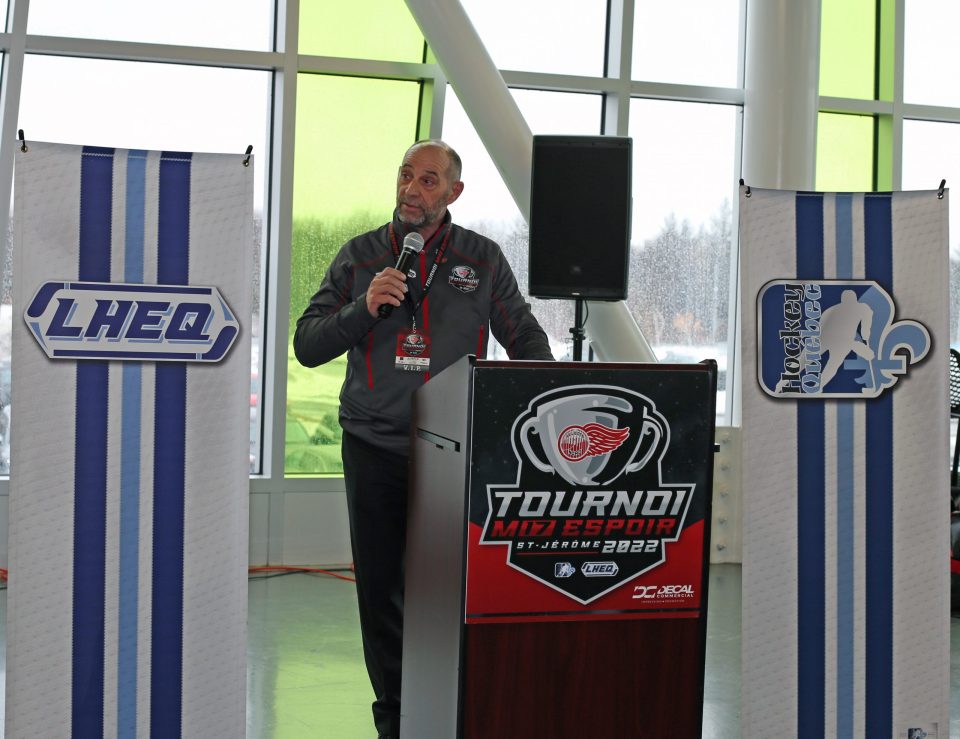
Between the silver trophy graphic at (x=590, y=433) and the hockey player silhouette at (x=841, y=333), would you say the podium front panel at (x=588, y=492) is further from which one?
the hockey player silhouette at (x=841, y=333)

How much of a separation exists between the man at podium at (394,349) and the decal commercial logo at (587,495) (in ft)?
3.13

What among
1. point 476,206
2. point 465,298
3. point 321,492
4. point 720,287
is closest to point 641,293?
point 720,287

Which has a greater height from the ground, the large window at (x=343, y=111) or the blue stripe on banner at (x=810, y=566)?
the large window at (x=343, y=111)

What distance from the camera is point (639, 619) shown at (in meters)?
1.66

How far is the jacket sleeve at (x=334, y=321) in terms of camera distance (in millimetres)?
2428

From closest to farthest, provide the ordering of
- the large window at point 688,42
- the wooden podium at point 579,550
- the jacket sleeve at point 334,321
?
the wooden podium at point 579,550 → the jacket sleeve at point 334,321 → the large window at point 688,42

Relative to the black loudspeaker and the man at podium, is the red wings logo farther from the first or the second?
the black loudspeaker

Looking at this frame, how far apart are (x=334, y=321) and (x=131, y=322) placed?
838 mm

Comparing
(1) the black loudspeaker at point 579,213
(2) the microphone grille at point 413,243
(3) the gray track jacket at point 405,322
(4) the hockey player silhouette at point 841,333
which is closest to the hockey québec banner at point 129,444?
(2) the microphone grille at point 413,243

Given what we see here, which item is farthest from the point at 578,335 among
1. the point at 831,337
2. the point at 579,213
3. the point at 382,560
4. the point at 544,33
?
the point at 544,33

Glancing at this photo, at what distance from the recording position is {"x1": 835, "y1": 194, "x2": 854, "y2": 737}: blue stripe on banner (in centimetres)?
188

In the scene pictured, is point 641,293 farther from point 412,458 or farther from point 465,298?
point 412,458

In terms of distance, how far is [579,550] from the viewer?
164 cm

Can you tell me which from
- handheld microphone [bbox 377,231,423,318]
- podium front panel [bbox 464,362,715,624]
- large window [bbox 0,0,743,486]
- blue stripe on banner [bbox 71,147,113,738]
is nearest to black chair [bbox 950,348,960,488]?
large window [bbox 0,0,743,486]
